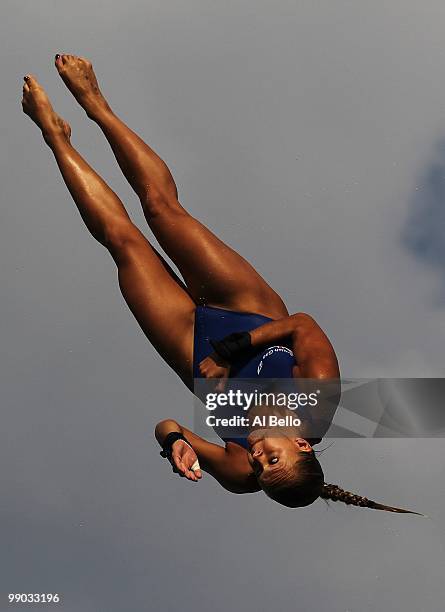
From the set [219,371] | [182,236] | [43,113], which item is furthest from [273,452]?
[43,113]

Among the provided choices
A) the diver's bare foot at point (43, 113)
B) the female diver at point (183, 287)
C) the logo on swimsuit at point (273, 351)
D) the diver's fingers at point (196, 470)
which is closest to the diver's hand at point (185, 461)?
the diver's fingers at point (196, 470)

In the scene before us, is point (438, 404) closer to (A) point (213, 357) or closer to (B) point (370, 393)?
(B) point (370, 393)

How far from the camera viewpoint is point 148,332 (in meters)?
13.0

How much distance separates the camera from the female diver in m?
12.2

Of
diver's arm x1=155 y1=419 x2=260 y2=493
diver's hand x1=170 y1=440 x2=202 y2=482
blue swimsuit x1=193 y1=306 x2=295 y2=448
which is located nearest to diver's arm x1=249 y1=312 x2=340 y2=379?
blue swimsuit x1=193 y1=306 x2=295 y2=448

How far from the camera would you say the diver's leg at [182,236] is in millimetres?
12867

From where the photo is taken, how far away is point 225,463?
1233 cm

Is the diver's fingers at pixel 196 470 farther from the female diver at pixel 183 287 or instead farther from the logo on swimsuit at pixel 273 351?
the logo on swimsuit at pixel 273 351

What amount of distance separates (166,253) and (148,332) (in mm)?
867

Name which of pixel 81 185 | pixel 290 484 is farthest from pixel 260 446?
pixel 81 185

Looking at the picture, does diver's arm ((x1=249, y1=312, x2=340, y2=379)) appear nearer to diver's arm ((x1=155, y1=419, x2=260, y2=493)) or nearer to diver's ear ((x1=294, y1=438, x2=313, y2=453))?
diver's ear ((x1=294, y1=438, x2=313, y2=453))

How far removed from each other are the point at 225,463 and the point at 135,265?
233 centimetres

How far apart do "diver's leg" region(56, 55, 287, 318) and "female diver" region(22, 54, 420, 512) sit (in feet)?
0.04

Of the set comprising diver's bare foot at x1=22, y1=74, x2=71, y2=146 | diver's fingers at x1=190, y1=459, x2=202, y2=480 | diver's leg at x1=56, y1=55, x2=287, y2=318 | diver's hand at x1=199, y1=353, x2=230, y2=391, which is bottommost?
diver's fingers at x1=190, y1=459, x2=202, y2=480
